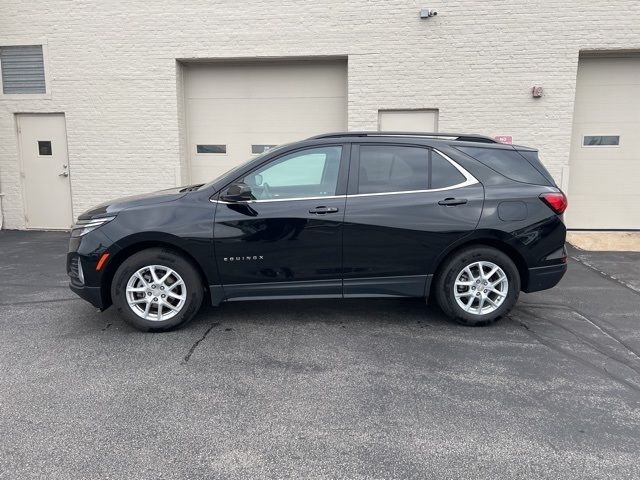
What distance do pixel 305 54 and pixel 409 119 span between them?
7.35 ft

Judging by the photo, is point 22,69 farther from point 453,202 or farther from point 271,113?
point 453,202

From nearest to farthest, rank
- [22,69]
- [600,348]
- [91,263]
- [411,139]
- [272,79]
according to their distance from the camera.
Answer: [600,348]
[91,263]
[411,139]
[272,79]
[22,69]

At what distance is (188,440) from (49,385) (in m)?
1.37

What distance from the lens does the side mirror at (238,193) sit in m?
4.32

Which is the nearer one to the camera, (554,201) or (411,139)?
(554,201)

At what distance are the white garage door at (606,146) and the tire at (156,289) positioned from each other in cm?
763

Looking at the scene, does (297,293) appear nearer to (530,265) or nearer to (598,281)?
(530,265)

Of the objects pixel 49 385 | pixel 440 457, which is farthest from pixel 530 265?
pixel 49 385

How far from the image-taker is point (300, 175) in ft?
15.0

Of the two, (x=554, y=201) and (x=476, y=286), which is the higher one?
(x=554, y=201)

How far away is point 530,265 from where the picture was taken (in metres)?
4.59

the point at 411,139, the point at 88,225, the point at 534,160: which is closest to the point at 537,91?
the point at 534,160

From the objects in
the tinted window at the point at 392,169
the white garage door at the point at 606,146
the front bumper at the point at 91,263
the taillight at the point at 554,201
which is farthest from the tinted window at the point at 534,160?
the white garage door at the point at 606,146

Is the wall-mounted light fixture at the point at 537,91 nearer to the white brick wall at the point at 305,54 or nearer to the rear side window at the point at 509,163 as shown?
the white brick wall at the point at 305,54
